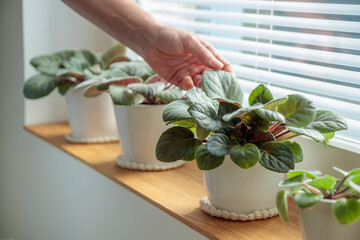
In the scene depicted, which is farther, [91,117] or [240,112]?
[91,117]

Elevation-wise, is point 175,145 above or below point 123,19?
below

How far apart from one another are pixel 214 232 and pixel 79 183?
69 cm

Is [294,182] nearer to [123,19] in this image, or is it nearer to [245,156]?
[245,156]

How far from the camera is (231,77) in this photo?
3.51 ft

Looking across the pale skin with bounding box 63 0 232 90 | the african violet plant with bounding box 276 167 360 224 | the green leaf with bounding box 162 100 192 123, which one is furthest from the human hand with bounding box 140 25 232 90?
the african violet plant with bounding box 276 167 360 224

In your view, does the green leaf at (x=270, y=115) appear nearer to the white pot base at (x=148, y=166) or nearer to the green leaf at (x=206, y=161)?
the green leaf at (x=206, y=161)

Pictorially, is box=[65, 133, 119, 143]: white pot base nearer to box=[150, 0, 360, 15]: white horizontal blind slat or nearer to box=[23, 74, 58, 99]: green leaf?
box=[23, 74, 58, 99]: green leaf

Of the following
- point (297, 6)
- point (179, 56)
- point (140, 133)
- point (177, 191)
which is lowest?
point (177, 191)

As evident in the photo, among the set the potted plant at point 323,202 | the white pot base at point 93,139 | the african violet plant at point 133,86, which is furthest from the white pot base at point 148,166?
the potted plant at point 323,202

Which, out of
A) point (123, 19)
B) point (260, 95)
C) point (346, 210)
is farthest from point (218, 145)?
point (123, 19)

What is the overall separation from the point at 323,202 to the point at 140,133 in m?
0.65

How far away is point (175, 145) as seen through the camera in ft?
3.30

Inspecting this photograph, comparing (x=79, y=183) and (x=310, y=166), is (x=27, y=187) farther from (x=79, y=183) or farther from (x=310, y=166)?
(x=310, y=166)

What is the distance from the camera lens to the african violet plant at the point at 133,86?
127cm
